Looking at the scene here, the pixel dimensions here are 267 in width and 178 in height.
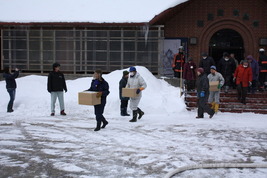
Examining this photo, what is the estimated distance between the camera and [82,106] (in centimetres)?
1234

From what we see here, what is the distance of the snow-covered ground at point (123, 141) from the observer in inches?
217

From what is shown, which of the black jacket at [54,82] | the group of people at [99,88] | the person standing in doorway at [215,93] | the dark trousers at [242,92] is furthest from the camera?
the dark trousers at [242,92]

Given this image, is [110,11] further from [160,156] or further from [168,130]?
[160,156]

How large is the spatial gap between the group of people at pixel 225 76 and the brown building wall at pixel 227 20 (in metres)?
2.44

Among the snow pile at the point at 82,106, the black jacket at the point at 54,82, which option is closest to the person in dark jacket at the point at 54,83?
the black jacket at the point at 54,82

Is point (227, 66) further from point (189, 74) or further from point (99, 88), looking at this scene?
point (99, 88)

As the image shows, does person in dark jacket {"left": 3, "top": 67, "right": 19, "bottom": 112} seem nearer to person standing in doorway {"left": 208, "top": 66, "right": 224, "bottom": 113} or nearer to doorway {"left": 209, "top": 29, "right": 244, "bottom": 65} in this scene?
person standing in doorway {"left": 208, "top": 66, "right": 224, "bottom": 113}

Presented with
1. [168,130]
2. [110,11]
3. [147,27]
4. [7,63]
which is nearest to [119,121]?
[168,130]

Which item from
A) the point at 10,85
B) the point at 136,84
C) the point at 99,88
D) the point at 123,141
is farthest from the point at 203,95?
the point at 10,85

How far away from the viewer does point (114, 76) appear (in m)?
14.9

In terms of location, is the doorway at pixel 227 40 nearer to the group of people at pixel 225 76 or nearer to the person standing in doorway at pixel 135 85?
the group of people at pixel 225 76

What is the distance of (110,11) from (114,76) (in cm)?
423

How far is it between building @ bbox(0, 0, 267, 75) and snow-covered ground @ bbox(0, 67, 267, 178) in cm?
487

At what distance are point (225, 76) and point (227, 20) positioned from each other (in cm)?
426
